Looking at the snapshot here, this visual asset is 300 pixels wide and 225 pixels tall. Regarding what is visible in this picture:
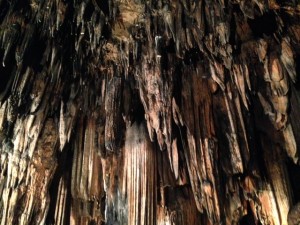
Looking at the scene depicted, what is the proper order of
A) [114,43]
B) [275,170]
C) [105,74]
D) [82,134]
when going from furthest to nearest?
[82,134]
[105,74]
[114,43]
[275,170]

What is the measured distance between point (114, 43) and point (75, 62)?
1.64 ft

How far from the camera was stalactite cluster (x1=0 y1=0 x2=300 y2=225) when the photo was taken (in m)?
2.84

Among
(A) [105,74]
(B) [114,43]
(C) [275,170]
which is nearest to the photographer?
(C) [275,170]

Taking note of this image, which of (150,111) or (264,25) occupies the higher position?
(264,25)

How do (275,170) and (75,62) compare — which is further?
(75,62)

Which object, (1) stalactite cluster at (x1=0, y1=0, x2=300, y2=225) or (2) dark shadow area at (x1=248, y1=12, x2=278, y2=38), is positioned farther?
(1) stalactite cluster at (x1=0, y1=0, x2=300, y2=225)

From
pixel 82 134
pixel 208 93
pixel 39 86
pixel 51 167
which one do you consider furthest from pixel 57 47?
pixel 208 93

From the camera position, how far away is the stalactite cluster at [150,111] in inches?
112

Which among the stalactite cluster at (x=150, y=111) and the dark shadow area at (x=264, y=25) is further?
the stalactite cluster at (x=150, y=111)

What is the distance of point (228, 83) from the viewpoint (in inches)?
120

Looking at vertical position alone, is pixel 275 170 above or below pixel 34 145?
below

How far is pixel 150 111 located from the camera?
10.5 ft

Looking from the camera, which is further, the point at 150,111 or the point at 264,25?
the point at 150,111

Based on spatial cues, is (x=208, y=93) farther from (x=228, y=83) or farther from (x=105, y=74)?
(x=105, y=74)
